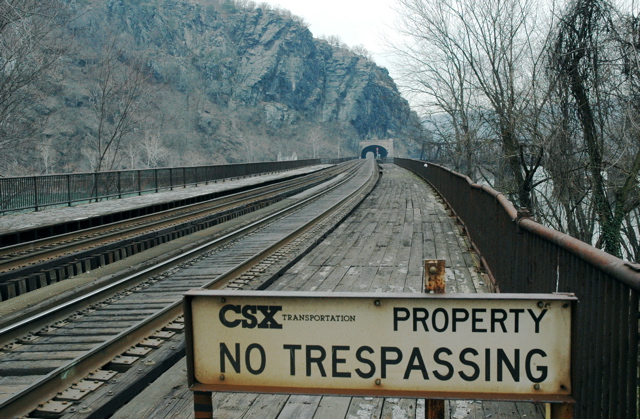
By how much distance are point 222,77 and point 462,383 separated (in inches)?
6237

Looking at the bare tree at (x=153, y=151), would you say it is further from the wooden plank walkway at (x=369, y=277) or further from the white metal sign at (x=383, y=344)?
the white metal sign at (x=383, y=344)

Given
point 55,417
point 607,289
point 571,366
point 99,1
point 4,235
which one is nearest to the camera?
point 571,366

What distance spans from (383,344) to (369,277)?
6098 mm

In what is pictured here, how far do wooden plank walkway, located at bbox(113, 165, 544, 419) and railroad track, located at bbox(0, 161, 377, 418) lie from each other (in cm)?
37

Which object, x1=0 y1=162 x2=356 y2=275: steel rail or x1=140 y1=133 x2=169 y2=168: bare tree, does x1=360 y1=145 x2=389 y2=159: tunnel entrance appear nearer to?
x1=140 y1=133 x2=169 y2=168: bare tree

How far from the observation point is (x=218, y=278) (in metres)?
8.52

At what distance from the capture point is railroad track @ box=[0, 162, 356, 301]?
9734 mm

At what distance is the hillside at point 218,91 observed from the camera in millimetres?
102875

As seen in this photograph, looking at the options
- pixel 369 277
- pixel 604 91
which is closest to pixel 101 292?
pixel 369 277

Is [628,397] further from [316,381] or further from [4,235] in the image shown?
[4,235]

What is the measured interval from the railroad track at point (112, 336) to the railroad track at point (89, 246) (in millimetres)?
1739

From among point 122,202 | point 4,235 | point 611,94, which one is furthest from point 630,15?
point 122,202

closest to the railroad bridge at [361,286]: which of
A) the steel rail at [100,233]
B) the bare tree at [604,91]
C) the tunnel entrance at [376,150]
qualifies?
the steel rail at [100,233]

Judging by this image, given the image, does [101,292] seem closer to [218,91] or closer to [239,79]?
[218,91]
